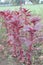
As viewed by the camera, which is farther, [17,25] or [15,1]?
[15,1]

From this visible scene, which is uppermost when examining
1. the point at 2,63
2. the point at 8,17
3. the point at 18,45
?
the point at 8,17

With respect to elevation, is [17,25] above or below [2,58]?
above

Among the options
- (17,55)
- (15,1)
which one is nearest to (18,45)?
(17,55)

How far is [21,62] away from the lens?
3803mm

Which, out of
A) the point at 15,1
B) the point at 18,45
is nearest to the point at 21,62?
the point at 18,45

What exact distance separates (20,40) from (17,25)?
7.8 inches

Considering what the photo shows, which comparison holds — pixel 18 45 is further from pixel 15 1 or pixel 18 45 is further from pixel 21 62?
pixel 15 1

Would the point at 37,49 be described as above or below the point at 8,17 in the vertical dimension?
below

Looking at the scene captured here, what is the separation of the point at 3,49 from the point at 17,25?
1034 millimetres

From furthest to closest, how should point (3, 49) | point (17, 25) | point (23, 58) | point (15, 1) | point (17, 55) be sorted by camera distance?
point (15, 1), point (3, 49), point (17, 55), point (23, 58), point (17, 25)

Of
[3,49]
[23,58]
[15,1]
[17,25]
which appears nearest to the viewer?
[17,25]

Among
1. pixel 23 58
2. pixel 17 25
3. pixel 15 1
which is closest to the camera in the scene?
pixel 17 25

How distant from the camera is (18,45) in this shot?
3.51 meters

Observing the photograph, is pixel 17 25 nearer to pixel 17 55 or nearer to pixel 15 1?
pixel 17 55
